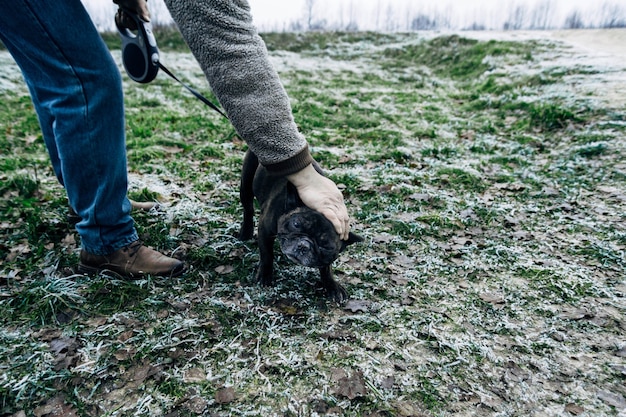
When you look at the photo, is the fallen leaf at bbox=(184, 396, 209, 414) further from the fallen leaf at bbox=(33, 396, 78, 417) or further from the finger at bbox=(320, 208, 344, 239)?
the finger at bbox=(320, 208, 344, 239)

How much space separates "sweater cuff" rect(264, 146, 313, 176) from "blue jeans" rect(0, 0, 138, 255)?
1254 millimetres

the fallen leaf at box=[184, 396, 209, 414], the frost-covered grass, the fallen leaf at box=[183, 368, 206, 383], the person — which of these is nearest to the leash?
the person

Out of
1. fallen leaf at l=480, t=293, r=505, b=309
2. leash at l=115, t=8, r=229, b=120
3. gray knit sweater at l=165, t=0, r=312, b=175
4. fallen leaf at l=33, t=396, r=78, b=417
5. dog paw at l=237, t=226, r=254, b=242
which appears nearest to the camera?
gray knit sweater at l=165, t=0, r=312, b=175

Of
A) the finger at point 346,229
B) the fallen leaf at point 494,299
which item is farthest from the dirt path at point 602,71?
the finger at point 346,229

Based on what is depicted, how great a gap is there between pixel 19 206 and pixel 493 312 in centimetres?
458

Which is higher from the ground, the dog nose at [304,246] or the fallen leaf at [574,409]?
the dog nose at [304,246]

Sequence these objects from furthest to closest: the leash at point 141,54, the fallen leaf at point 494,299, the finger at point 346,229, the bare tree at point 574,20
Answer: the bare tree at point 574,20 < the fallen leaf at point 494,299 < the leash at point 141,54 < the finger at point 346,229

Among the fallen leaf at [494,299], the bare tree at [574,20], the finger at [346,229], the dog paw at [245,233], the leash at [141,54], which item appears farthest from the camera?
the bare tree at [574,20]

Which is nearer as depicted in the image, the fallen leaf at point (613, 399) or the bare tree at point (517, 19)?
the fallen leaf at point (613, 399)

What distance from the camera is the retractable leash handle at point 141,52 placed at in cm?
259

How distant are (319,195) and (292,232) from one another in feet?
1.17

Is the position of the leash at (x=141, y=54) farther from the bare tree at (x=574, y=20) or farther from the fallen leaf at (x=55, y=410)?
the bare tree at (x=574, y=20)

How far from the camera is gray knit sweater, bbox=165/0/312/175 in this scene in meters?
1.82

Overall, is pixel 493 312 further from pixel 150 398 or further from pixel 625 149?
pixel 625 149
